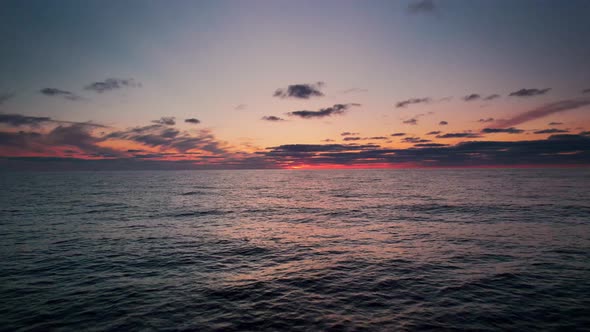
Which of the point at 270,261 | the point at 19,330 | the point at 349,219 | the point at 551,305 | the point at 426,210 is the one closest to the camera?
the point at 19,330

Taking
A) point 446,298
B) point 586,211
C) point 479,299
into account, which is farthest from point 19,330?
point 586,211

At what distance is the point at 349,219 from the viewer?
42.9 meters

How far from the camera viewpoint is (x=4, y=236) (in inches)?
1221

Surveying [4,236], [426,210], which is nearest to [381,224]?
[426,210]

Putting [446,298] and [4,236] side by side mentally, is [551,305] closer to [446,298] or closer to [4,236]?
[446,298]

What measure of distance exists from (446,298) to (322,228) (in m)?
21.7

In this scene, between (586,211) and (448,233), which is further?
(586,211)

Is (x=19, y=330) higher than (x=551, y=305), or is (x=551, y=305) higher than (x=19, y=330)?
(x=19, y=330)

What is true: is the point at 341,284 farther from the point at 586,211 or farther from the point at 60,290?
the point at 586,211

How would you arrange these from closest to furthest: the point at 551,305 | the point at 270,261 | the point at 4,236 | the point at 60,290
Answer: the point at 551,305
the point at 60,290
the point at 270,261
the point at 4,236

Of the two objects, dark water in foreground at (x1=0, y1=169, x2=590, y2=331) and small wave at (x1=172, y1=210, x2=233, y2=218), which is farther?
small wave at (x1=172, y1=210, x2=233, y2=218)

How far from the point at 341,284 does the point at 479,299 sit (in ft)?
24.9

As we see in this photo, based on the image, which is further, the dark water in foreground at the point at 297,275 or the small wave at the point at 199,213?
the small wave at the point at 199,213

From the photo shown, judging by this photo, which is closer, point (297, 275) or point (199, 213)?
point (297, 275)
